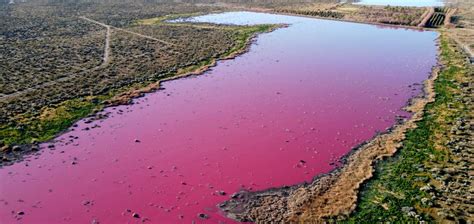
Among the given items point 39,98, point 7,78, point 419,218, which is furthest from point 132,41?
point 419,218

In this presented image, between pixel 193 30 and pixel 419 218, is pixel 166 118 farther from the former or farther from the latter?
pixel 193 30

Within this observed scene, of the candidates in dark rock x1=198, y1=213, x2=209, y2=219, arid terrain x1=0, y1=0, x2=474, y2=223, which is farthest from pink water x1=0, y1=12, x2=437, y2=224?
arid terrain x1=0, y1=0, x2=474, y2=223

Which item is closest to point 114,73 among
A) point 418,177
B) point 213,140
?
point 213,140

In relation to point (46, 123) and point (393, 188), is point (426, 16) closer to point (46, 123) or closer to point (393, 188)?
point (393, 188)

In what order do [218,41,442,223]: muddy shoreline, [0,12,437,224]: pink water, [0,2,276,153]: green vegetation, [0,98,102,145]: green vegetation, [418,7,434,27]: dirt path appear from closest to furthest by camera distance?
1. [218,41,442,223]: muddy shoreline
2. [0,12,437,224]: pink water
3. [0,98,102,145]: green vegetation
4. [0,2,276,153]: green vegetation
5. [418,7,434,27]: dirt path

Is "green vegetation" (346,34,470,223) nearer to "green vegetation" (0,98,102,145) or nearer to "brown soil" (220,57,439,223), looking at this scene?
"brown soil" (220,57,439,223)

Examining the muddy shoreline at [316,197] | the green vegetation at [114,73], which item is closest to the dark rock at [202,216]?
the muddy shoreline at [316,197]

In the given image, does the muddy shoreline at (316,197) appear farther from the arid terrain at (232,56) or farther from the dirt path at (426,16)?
the dirt path at (426,16)
